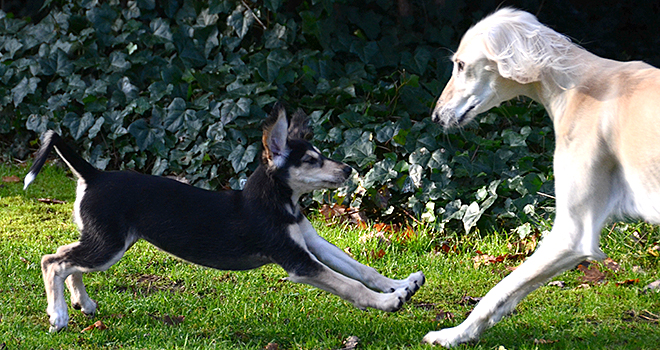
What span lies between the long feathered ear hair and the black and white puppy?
3.32 feet

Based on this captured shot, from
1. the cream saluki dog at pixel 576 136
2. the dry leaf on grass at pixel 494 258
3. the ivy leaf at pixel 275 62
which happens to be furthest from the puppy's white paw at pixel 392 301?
the ivy leaf at pixel 275 62

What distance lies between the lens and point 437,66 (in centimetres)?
709

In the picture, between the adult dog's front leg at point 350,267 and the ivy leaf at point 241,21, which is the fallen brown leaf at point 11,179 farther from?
the adult dog's front leg at point 350,267

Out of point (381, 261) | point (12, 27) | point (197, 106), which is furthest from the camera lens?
point (12, 27)

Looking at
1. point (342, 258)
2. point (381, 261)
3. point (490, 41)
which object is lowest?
point (381, 261)

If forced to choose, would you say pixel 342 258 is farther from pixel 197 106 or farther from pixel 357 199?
pixel 197 106

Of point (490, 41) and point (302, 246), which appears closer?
point (490, 41)

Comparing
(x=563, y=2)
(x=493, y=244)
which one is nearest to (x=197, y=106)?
(x=493, y=244)

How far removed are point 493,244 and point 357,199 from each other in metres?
1.21

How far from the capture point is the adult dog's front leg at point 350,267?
3904 millimetres

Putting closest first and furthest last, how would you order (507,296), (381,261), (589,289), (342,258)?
(507,296), (342,258), (589,289), (381,261)

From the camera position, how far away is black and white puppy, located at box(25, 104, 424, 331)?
3.68 metres

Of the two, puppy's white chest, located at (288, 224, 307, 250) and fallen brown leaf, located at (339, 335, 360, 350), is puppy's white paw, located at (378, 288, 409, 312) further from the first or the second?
puppy's white chest, located at (288, 224, 307, 250)

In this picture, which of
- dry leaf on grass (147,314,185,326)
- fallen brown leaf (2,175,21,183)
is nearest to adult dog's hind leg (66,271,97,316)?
dry leaf on grass (147,314,185,326)
